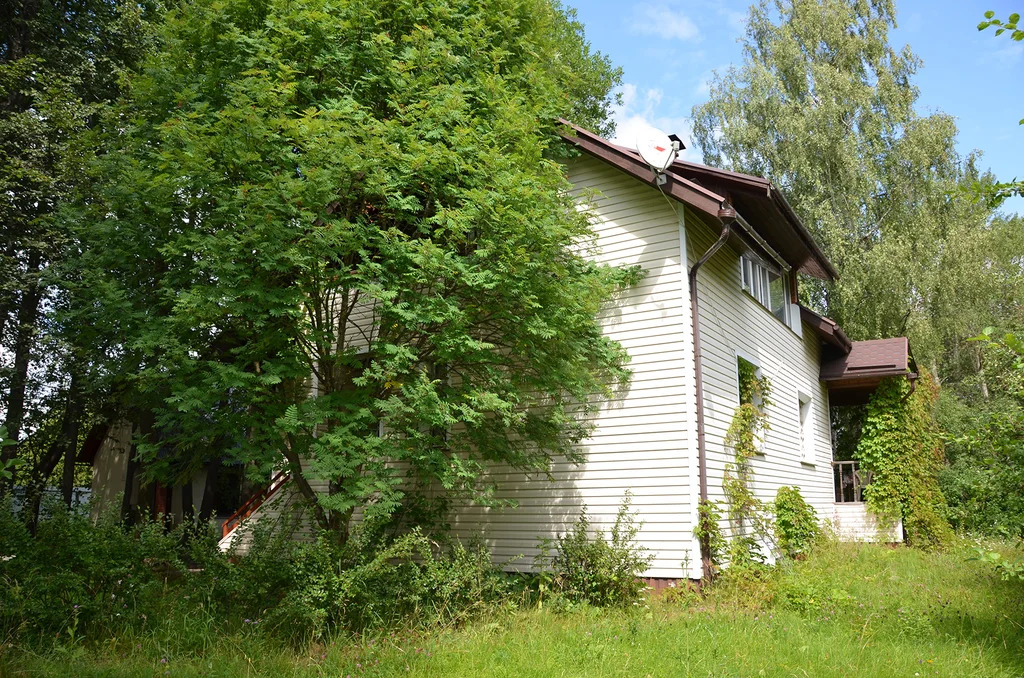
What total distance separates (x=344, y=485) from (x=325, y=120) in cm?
384

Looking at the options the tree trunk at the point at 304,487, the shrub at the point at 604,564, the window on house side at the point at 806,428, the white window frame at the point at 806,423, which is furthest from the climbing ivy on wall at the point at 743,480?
the tree trunk at the point at 304,487

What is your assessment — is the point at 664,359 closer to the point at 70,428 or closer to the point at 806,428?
the point at 806,428

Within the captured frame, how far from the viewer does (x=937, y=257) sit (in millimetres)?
23484

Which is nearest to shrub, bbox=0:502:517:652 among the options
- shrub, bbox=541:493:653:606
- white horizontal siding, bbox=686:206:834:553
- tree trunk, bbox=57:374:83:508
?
shrub, bbox=541:493:653:606

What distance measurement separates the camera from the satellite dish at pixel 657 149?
9.56 m

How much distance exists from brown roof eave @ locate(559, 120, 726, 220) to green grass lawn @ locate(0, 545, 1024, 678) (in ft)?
16.5

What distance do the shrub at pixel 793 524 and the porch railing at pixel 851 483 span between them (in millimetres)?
4806

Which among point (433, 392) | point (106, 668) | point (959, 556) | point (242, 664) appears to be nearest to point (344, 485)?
point (433, 392)

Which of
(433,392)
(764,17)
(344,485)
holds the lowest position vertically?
(344,485)

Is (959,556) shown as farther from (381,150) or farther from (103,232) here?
(103,232)

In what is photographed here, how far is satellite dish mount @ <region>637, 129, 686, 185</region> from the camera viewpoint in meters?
9.57

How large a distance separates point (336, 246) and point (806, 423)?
12204 millimetres

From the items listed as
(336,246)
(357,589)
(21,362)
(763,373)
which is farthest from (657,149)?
(21,362)

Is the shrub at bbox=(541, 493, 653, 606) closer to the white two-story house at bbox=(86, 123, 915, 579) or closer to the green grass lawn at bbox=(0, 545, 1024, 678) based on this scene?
the white two-story house at bbox=(86, 123, 915, 579)
